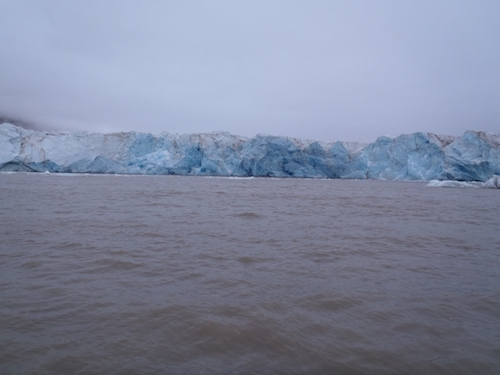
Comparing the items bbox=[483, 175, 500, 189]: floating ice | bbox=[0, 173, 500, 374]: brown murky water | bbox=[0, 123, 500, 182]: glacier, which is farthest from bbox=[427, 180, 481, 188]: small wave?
bbox=[0, 173, 500, 374]: brown murky water

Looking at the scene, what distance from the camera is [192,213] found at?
281 inches

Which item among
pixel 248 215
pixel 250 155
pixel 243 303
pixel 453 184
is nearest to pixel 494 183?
pixel 453 184

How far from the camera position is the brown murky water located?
177 cm

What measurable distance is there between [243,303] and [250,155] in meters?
30.4

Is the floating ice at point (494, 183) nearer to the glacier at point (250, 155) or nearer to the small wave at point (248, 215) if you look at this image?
the glacier at point (250, 155)

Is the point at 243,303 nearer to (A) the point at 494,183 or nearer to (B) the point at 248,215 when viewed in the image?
(B) the point at 248,215

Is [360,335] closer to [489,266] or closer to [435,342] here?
[435,342]

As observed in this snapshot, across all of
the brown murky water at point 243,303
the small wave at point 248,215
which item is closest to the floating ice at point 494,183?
the brown murky water at point 243,303

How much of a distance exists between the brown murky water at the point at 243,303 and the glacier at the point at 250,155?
27.4 m

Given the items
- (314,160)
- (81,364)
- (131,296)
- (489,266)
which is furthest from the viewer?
(314,160)

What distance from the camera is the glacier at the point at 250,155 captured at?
90.6ft

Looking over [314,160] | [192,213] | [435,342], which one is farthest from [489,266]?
[314,160]

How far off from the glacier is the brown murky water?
27.4 meters

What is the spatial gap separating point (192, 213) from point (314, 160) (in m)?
28.5
